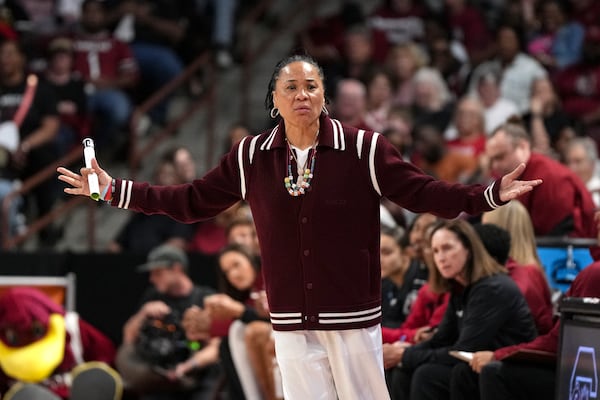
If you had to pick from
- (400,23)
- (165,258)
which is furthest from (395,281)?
(400,23)

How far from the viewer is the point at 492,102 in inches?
455

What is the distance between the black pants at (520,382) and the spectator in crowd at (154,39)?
7117mm

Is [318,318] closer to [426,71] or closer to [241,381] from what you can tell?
[241,381]

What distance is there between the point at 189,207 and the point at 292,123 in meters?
0.60

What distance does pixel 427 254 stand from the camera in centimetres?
708

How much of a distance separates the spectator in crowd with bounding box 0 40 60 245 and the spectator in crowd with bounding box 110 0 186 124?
54.9 inches

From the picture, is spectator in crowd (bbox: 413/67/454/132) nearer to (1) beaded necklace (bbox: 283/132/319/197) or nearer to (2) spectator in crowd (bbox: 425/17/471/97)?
(2) spectator in crowd (bbox: 425/17/471/97)

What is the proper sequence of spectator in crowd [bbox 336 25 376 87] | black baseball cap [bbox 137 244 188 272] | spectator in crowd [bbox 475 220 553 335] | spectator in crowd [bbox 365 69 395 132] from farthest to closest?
Answer: spectator in crowd [bbox 336 25 376 87]
spectator in crowd [bbox 365 69 395 132]
black baseball cap [bbox 137 244 188 272]
spectator in crowd [bbox 475 220 553 335]

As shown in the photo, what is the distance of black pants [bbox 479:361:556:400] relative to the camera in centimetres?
625

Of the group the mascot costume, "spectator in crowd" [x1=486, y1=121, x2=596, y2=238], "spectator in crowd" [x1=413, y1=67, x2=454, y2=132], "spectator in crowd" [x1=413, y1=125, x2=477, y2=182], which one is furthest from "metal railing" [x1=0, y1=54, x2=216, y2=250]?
"spectator in crowd" [x1=486, y1=121, x2=596, y2=238]

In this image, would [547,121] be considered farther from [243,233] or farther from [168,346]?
[168,346]

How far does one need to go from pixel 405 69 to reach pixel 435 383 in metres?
6.00

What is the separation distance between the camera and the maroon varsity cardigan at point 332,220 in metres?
5.28

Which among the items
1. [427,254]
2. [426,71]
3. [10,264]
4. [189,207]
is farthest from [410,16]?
[189,207]
